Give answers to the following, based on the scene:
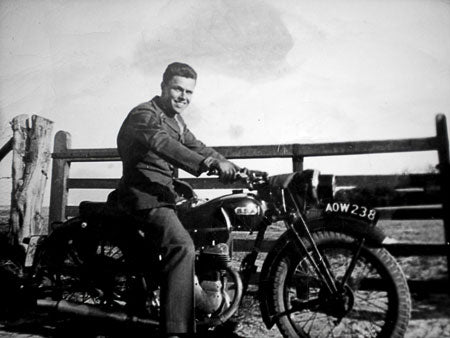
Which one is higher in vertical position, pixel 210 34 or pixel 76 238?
pixel 210 34

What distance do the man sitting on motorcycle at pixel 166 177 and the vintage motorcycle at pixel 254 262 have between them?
0.54 ft

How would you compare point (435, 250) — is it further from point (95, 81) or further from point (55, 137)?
point (55, 137)

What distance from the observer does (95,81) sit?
4094 millimetres

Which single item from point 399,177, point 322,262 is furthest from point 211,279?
point 399,177

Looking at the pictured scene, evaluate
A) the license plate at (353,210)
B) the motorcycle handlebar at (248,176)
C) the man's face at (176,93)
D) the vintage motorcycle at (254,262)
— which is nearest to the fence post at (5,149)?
the vintage motorcycle at (254,262)

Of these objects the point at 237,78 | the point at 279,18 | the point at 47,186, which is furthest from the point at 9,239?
the point at 279,18

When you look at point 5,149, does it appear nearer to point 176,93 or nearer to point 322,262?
point 176,93

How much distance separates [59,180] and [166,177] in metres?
2.58

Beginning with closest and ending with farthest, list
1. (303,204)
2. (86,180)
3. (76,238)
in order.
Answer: (303,204), (76,238), (86,180)

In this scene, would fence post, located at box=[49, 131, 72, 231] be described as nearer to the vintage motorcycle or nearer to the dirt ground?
the dirt ground

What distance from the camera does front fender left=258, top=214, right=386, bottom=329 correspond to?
83.0 inches

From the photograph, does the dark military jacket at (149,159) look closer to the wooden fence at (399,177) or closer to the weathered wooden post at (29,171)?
the wooden fence at (399,177)

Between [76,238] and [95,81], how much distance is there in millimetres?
2192

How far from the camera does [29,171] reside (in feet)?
14.8
